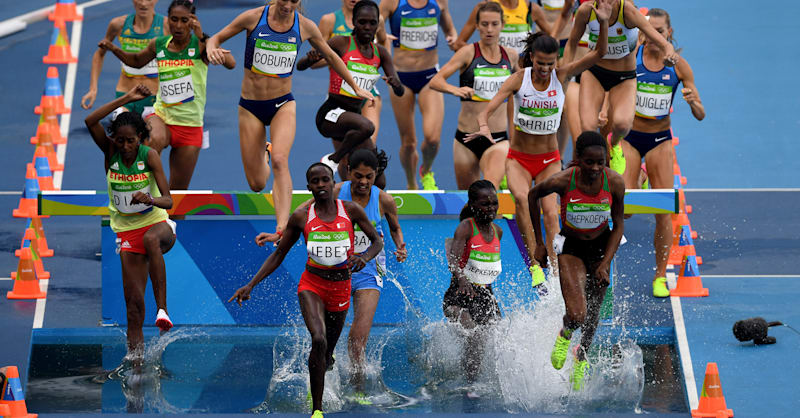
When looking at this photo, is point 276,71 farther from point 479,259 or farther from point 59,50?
point 59,50

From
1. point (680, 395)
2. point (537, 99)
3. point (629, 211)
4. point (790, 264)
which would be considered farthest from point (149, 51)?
point (790, 264)

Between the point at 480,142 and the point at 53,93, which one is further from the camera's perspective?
the point at 53,93

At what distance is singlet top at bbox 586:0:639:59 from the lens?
11.8 metres

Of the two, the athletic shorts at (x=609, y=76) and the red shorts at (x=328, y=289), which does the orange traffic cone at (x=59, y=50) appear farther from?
the red shorts at (x=328, y=289)

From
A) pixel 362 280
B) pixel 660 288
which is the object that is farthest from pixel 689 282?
pixel 362 280

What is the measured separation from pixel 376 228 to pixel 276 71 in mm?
1785

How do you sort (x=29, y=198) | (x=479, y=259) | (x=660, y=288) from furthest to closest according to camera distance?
(x=29, y=198) → (x=660, y=288) → (x=479, y=259)

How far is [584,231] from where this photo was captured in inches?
395

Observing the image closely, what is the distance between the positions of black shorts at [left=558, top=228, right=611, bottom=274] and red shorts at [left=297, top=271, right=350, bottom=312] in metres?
1.71

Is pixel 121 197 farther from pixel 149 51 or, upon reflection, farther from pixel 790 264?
pixel 790 264

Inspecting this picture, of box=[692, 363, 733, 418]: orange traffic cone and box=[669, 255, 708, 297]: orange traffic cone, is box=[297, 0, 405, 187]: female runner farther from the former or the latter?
box=[692, 363, 733, 418]: orange traffic cone

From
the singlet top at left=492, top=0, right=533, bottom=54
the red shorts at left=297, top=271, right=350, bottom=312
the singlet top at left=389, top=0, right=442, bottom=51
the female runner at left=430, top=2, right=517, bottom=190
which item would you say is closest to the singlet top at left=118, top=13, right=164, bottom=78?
the singlet top at left=389, top=0, right=442, bottom=51

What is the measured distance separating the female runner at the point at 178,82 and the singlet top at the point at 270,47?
60 centimetres

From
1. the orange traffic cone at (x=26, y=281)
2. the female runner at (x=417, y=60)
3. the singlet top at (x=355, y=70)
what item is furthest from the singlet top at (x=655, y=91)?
the orange traffic cone at (x=26, y=281)
